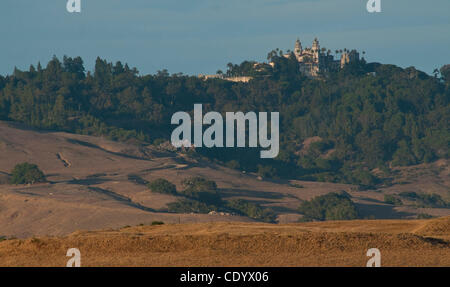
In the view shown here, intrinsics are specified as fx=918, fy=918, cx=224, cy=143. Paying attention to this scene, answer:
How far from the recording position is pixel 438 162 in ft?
467

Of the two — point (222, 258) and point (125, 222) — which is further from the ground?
point (222, 258)

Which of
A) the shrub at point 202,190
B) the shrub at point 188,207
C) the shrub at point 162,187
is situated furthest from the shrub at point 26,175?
the shrub at point 188,207

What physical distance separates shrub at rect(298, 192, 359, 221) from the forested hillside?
32.5 metres

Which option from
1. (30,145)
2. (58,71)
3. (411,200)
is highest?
(58,71)

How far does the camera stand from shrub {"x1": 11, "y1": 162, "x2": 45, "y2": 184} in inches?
3587

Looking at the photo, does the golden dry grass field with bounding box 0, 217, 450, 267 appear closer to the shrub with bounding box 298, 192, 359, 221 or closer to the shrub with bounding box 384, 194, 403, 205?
the shrub with bounding box 298, 192, 359, 221

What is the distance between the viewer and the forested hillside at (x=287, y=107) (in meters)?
142

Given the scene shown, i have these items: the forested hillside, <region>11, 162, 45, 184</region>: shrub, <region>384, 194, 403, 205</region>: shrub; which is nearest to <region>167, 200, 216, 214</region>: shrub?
<region>11, 162, 45, 184</region>: shrub

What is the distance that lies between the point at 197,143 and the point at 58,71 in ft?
115

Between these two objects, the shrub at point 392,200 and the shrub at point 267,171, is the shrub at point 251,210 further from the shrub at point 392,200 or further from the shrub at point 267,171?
the shrub at point 267,171

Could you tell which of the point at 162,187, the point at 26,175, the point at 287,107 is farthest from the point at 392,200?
the point at 287,107

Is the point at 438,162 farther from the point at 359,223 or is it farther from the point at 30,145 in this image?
the point at 359,223

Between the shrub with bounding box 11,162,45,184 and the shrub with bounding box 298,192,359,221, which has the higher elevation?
the shrub with bounding box 11,162,45,184
